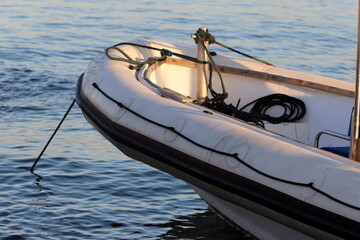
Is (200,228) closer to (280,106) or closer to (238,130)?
(280,106)

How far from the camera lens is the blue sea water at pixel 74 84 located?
661 centimetres

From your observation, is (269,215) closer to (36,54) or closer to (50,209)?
(50,209)

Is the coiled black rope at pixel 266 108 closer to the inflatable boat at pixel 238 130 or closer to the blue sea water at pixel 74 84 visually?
the inflatable boat at pixel 238 130

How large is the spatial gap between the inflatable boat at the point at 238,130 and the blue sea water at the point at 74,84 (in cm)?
84

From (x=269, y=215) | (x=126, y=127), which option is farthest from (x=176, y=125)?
(x=269, y=215)

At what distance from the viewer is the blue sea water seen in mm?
6609

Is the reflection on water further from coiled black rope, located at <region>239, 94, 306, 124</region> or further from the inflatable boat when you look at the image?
coiled black rope, located at <region>239, 94, 306, 124</region>

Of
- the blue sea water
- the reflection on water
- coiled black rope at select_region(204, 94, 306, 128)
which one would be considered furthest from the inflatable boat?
the blue sea water

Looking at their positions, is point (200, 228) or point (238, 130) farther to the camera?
point (200, 228)

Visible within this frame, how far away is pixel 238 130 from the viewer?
5.10m

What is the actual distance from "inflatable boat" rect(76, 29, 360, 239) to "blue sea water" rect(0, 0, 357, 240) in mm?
842

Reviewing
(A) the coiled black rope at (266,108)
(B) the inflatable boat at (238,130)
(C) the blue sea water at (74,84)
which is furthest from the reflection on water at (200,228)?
(A) the coiled black rope at (266,108)

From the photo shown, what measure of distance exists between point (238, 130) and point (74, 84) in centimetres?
574

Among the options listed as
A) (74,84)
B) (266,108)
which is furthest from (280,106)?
(74,84)
